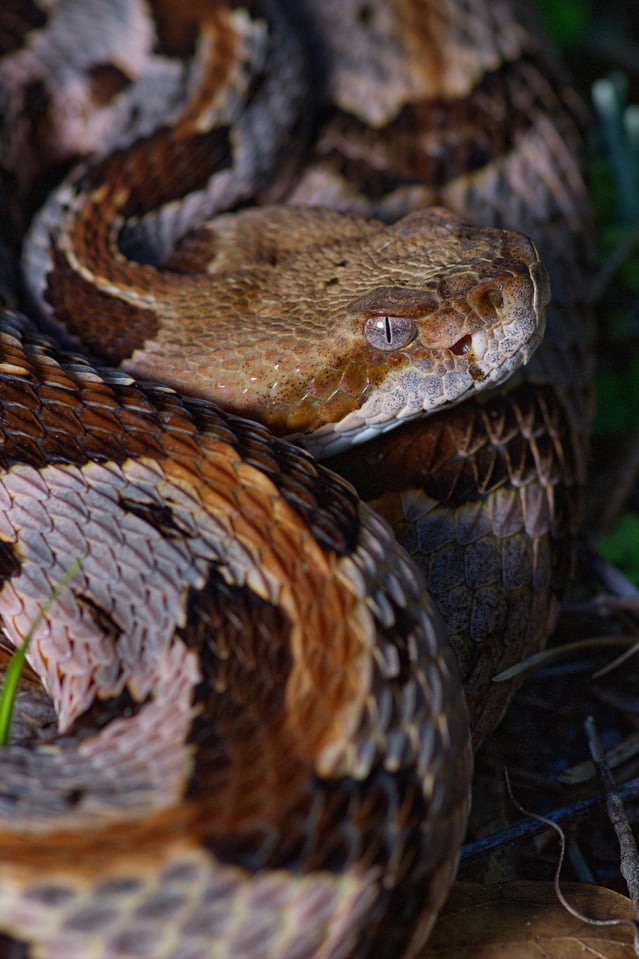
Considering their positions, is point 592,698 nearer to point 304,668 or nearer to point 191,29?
point 304,668

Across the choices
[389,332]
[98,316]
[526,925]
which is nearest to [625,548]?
[389,332]

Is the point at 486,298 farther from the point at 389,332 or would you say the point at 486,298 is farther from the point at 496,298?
the point at 389,332

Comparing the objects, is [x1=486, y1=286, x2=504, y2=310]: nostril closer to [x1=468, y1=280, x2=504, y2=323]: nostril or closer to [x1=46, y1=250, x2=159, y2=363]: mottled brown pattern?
[x1=468, y1=280, x2=504, y2=323]: nostril

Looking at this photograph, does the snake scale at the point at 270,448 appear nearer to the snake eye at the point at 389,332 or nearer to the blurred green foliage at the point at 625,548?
the snake eye at the point at 389,332

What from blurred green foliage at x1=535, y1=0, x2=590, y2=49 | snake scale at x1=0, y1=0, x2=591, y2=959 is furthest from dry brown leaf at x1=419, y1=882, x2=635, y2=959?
blurred green foliage at x1=535, y1=0, x2=590, y2=49

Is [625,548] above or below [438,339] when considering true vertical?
below

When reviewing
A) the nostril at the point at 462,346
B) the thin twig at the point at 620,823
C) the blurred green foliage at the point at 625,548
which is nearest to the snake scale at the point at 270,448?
the nostril at the point at 462,346
